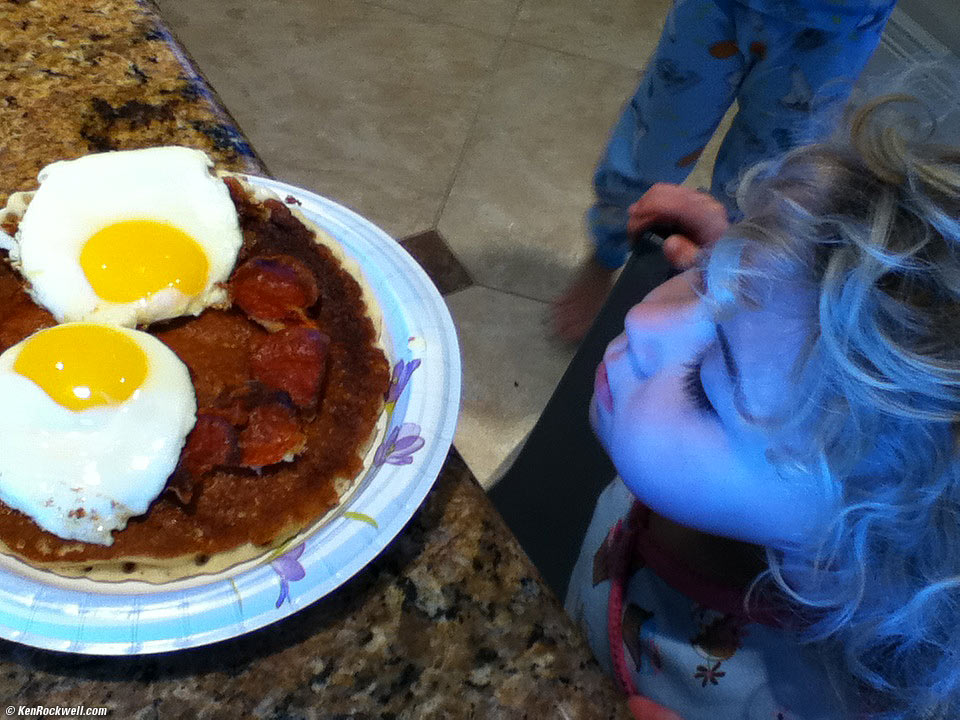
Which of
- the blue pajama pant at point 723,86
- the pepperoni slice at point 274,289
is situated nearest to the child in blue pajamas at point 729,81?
the blue pajama pant at point 723,86

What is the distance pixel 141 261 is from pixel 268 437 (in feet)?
0.87

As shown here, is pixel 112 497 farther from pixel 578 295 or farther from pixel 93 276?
pixel 578 295

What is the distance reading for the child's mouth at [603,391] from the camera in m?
0.68

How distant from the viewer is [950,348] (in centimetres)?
44

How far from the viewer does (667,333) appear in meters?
0.62

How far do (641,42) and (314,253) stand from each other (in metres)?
2.60

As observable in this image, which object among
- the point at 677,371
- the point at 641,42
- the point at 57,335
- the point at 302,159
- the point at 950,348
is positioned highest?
the point at 950,348

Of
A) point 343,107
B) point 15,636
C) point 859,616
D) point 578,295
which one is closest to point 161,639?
point 15,636

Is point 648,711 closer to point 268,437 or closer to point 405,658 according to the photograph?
point 405,658

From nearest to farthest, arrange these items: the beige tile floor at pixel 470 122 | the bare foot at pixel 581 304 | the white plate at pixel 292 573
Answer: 1. the white plate at pixel 292 573
2. the bare foot at pixel 581 304
3. the beige tile floor at pixel 470 122

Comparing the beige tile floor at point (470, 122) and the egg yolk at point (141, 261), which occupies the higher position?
the egg yolk at point (141, 261)

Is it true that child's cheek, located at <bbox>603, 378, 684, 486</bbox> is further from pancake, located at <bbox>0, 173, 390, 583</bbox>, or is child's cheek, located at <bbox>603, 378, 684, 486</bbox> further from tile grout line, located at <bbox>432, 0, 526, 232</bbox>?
tile grout line, located at <bbox>432, 0, 526, 232</bbox>

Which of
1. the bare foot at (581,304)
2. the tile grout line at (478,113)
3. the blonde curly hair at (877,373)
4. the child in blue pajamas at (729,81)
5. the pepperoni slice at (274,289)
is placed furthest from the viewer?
the tile grout line at (478,113)

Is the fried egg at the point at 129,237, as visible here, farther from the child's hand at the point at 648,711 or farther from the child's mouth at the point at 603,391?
the child's hand at the point at 648,711
